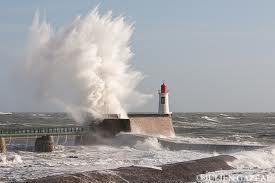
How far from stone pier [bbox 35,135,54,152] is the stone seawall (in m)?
5.17

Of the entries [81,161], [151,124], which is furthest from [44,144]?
[151,124]

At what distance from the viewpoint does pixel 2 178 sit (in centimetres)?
1327

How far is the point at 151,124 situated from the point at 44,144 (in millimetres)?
7565

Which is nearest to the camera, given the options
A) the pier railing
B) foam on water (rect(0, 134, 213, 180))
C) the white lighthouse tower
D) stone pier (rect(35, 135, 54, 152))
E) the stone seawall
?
foam on water (rect(0, 134, 213, 180))

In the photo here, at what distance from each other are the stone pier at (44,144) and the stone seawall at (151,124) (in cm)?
517

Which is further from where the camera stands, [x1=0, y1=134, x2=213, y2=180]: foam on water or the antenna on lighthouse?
the antenna on lighthouse

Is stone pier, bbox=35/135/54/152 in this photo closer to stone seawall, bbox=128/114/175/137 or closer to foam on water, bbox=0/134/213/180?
foam on water, bbox=0/134/213/180

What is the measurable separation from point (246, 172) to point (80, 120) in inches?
607

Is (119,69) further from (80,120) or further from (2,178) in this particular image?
(2,178)

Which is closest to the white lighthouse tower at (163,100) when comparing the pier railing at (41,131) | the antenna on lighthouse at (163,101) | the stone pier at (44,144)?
the antenna on lighthouse at (163,101)

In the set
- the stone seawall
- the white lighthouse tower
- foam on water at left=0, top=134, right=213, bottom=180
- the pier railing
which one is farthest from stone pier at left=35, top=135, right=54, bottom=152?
the white lighthouse tower

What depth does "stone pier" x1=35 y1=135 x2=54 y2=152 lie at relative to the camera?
23.2 m

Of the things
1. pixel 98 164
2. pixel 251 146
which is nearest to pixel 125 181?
pixel 98 164

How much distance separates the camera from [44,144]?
23.5 meters
